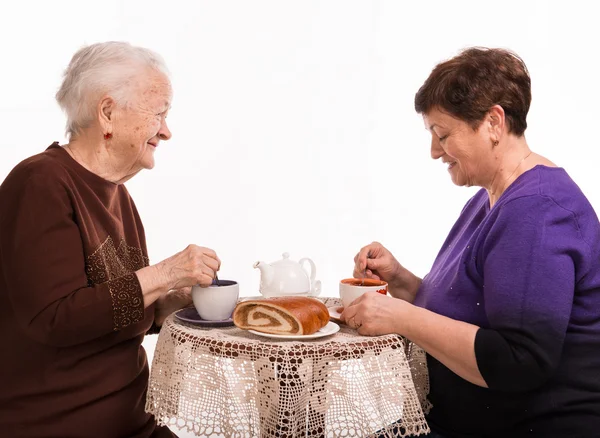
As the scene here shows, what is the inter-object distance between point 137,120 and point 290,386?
99cm

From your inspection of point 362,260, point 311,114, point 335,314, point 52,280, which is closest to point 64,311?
point 52,280

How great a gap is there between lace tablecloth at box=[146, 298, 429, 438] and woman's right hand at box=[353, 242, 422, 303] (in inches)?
22.3

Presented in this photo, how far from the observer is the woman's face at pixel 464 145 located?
1.94 m

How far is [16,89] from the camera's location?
14.1 ft

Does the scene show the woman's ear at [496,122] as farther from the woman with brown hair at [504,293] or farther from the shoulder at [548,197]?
the shoulder at [548,197]

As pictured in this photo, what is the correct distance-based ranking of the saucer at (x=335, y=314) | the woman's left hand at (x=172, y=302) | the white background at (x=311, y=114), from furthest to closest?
the white background at (x=311, y=114), the woman's left hand at (x=172, y=302), the saucer at (x=335, y=314)

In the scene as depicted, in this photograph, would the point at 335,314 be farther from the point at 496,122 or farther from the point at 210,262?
the point at 496,122

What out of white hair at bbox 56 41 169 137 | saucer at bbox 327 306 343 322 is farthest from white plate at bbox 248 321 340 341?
white hair at bbox 56 41 169 137

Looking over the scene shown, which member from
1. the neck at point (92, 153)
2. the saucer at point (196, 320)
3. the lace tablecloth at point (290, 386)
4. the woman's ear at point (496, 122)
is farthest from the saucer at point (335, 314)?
the neck at point (92, 153)

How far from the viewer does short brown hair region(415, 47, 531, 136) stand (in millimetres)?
1888

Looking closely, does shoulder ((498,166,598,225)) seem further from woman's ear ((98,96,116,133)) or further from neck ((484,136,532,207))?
woman's ear ((98,96,116,133))

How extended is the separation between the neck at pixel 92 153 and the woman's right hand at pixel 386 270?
91 cm

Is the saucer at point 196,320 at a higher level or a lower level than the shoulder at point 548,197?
lower

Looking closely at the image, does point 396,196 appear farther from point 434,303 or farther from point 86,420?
point 86,420
